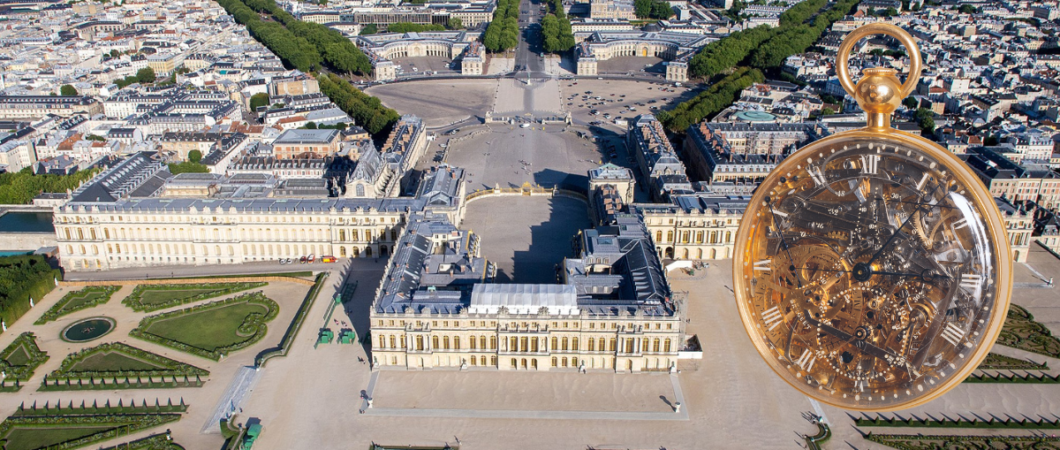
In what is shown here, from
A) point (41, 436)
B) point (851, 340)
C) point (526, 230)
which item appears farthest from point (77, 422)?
point (851, 340)

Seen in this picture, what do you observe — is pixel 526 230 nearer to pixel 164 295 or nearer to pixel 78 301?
pixel 164 295

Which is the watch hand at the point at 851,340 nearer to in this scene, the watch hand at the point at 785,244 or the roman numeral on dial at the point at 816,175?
the watch hand at the point at 785,244

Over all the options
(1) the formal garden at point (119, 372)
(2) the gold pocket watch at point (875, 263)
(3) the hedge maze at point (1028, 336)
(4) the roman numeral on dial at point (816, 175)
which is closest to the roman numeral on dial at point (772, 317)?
(2) the gold pocket watch at point (875, 263)

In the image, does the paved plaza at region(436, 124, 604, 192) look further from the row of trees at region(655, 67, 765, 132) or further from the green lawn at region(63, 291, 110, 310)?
the green lawn at region(63, 291, 110, 310)

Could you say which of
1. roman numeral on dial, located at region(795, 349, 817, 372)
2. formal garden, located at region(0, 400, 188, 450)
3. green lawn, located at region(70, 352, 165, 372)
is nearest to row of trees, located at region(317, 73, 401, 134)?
green lawn, located at region(70, 352, 165, 372)

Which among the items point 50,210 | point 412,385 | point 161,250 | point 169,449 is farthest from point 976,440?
point 50,210

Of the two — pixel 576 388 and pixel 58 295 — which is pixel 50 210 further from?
pixel 576 388
